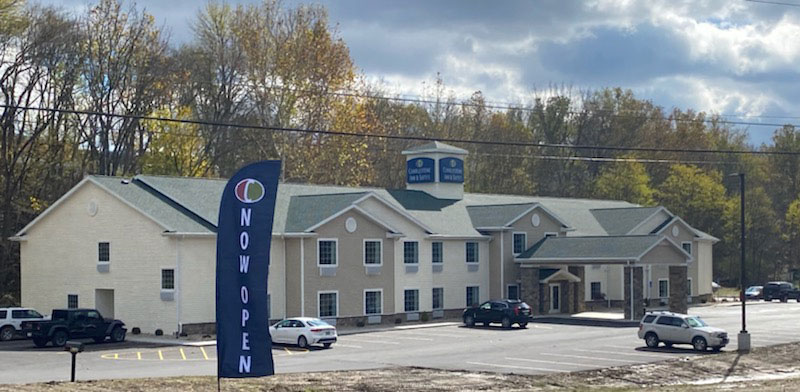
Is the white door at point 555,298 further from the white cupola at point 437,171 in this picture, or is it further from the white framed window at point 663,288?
the white framed window at point 663,288

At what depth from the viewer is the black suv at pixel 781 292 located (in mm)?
83375

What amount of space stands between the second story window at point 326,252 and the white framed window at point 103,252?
391 inches

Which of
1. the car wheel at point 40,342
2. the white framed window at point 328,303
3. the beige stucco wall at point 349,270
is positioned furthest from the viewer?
the white framed window at point 328,303

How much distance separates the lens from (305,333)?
43.8 metres

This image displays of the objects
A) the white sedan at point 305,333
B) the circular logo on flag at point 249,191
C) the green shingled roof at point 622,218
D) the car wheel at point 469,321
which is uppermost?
the circular logo on flag at point 249,191

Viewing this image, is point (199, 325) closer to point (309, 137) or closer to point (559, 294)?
A: point (559, 294)

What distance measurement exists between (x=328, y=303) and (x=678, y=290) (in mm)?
21075

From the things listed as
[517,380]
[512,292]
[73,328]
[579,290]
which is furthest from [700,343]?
[73,328]

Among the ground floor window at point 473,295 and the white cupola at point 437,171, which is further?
the white cupola at point 437,171

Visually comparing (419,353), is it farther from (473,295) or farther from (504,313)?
(473,295)

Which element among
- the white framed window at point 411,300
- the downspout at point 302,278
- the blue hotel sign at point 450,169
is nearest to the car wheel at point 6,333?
the downspout at point 302,278

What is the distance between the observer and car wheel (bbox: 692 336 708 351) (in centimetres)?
4338

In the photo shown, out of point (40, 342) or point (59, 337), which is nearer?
point (40, 342)

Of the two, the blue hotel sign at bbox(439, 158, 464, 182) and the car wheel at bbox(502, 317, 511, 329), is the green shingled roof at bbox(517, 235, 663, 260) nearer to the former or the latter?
the blue hotel sign at bbox(439, 158, 464, 182)
